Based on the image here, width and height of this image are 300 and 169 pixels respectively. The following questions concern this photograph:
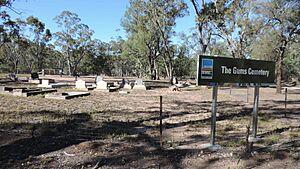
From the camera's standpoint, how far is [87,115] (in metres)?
9.04

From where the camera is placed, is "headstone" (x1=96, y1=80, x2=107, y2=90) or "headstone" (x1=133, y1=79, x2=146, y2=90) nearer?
"headstone" (x1=96, y1=80, x2=107, y2=90)

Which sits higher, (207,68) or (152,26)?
(152,26)

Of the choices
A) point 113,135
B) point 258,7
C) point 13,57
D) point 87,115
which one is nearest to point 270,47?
point 258,7

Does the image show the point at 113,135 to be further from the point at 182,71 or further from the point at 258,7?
the point at 182,71

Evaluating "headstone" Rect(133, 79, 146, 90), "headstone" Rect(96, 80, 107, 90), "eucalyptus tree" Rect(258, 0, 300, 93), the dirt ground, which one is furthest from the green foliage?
the dirt ground

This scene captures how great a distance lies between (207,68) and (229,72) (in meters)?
0.61

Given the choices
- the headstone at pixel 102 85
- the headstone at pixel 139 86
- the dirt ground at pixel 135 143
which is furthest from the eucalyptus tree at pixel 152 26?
the dirt ground at pixel 135 143

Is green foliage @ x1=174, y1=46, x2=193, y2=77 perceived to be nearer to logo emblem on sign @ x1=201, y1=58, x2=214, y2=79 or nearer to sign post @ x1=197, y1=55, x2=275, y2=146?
sign post @ x1=197, y1=55, x2=275, y2=146

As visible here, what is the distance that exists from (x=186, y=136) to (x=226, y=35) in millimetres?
19466

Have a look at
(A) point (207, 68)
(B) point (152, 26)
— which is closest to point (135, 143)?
(A) point (207, 68)

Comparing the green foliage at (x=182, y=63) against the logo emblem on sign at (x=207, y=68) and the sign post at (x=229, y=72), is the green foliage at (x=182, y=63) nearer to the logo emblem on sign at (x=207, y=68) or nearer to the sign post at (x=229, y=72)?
the sign post at (x=229, y=72)

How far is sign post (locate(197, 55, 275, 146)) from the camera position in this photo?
16.4 feet

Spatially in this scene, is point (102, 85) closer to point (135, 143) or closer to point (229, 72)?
point (135, 143)

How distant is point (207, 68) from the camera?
5.03 m
